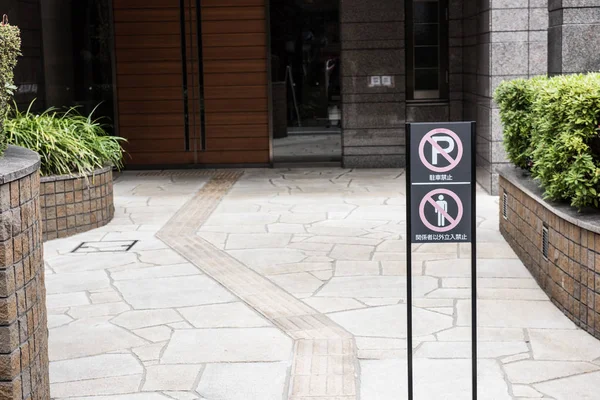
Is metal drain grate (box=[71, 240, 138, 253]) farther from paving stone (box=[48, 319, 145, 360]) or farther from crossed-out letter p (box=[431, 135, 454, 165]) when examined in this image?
crossed-out letter p (box=[431, 135, 454, 165])

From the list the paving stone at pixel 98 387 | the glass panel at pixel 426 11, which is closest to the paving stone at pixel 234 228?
the paving stone at pixel 98 387

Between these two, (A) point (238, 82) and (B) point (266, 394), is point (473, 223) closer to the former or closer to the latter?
(B) point (266, 394)

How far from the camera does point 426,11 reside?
14469 millimetres

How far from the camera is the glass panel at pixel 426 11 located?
14.4m

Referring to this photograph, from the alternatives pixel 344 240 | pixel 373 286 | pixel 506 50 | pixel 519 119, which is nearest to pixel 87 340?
pixel 373 286

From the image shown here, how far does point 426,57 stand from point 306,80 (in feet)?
6.78

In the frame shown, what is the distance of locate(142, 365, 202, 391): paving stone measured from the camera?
5.09 metres

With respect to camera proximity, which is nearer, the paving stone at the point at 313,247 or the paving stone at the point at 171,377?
the paving stone at the point at 171,377

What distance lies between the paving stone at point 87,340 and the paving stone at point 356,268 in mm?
2283

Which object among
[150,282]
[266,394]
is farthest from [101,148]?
[266,394]

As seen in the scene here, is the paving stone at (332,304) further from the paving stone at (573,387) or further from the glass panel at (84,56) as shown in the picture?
the glass panel at (84,56)

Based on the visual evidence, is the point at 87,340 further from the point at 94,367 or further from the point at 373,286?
the point at 373,286

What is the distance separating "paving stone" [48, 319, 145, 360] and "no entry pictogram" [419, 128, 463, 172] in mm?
2591

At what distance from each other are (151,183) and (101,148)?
3.42 metres
